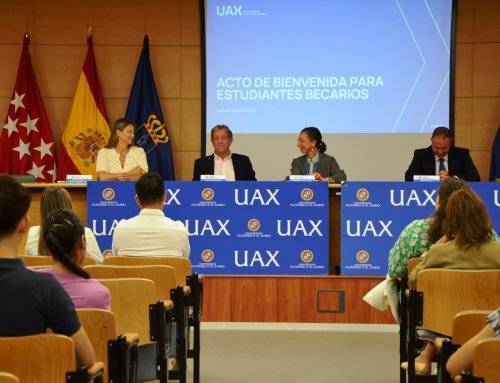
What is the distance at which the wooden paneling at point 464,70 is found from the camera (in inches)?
386

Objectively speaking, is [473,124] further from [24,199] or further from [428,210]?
[24,199]

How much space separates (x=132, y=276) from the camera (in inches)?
173

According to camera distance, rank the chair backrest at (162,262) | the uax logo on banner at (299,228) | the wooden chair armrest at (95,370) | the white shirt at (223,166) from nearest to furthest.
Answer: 1. the wooden chair armrest at (95,370)
2. the chair backrest at (162,262)
3. the uax logo on banner at (299,228)
4. the white shirt at (223,166)

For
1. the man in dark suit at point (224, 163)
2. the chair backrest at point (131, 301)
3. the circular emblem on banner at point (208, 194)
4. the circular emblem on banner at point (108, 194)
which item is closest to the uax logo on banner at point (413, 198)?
the circular emblem on banner at point (208, 194)

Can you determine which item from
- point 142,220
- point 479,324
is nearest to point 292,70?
point 142,220

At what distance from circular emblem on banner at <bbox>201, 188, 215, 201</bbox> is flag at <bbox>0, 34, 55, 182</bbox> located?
9.37ft

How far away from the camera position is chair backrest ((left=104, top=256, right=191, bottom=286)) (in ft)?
15.9

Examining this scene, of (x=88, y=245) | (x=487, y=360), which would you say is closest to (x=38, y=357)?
(x=487, y=360)

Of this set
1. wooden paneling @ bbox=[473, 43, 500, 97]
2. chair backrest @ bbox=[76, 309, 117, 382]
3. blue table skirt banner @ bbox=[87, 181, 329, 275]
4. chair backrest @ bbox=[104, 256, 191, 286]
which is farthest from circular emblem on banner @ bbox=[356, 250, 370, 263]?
chair backrest @ bbox=[76, 309, 117, 382]

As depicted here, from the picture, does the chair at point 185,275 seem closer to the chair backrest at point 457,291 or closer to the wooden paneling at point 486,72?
the chair backrest at point 457,291

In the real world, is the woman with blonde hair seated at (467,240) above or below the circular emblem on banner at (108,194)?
below

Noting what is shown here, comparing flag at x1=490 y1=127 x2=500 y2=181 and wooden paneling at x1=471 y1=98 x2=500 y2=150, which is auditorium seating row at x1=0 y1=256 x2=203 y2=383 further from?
wooden paneling at x1=471 y1=98 x2=500 y2=150

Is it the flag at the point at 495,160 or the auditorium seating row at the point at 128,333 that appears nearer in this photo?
the auditorium seating row at the point at 128,333

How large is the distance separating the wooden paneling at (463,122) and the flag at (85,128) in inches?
135
